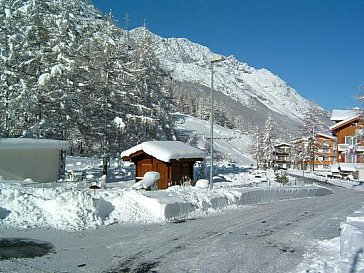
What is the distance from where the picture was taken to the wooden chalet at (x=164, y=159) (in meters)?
27.2

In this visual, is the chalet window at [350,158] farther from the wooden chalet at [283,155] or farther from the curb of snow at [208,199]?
the curb of snow at [208,199]

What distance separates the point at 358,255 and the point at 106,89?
31351mm

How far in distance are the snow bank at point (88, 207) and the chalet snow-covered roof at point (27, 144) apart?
9.07 metres

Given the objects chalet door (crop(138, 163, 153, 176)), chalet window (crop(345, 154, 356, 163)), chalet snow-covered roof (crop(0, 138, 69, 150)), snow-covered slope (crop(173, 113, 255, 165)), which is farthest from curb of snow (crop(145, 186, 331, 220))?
snow-covered slope (crop(173, 113, 255, 165))

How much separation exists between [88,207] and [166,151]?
13.5 m

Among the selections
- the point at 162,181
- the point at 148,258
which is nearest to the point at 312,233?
the point at 148,258

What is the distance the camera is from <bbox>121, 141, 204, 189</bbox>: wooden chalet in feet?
89.1

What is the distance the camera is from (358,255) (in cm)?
800

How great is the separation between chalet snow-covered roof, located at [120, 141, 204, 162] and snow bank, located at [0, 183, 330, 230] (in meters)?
8.32

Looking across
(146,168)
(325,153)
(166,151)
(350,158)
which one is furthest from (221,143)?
(166,151)

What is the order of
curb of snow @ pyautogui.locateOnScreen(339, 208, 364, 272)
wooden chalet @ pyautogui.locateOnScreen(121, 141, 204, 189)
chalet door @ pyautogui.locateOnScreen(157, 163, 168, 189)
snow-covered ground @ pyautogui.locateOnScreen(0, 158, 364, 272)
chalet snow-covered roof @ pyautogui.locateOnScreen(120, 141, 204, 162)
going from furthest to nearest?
chalet door @ pyautogui.locateOnScreen(157, 163, 168, 189)
wooden chalet @ pyautogui.locateOnScreen(121, 141, 204, 189)
chalet snow-covered roof @ pyautogui.locateOnScreen(120, 141, 204, 162)
snow-covered ground @ pyautogui.locateOnScreen(0, 158, 364, 272)
curb of snow @ pyautogui.locateOnScreen(339, 208, 364, 272)

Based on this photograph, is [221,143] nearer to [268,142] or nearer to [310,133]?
[268,142]

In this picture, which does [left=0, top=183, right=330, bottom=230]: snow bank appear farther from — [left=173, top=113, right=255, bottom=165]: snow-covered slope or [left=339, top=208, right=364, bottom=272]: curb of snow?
[left=173, top=113, right=255, bottom=165]: snow-covered slope

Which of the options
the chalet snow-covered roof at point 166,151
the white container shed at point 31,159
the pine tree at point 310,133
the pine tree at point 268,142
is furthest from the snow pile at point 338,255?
the pine tree at point 268,142
